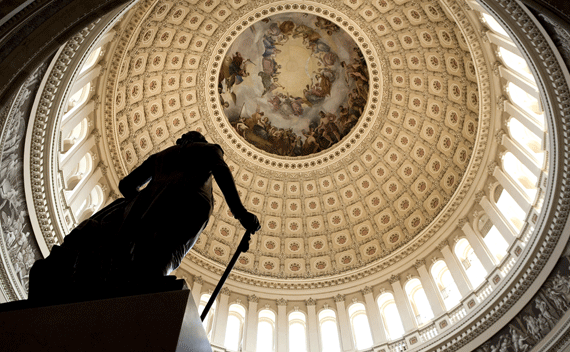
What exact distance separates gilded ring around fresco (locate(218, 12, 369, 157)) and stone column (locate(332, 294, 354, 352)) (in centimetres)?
964

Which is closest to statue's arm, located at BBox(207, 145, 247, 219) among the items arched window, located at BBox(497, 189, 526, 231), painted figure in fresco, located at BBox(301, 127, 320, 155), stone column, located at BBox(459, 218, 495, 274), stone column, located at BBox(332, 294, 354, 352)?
stone column, located at BBox(459, 218, 495, 274)

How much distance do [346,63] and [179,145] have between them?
22148 millimetres

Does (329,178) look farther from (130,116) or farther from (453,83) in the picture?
(130,116)

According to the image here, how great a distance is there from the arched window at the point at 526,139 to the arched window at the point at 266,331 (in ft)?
42.1

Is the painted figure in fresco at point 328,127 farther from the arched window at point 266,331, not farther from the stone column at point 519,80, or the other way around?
the stone column at point 519,80

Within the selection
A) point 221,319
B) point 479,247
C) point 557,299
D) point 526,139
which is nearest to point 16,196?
point 221,319

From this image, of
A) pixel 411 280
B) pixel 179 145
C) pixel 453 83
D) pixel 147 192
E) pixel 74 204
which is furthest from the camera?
pixel 453 83

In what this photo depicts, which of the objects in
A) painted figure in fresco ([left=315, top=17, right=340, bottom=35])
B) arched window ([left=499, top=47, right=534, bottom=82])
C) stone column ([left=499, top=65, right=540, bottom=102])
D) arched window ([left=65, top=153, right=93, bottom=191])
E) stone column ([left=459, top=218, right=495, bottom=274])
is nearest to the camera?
stone column ([left=499, top=65, right=540, bottom=102])

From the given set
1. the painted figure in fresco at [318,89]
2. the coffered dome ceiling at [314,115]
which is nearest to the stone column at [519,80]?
the coffered dome ceiling at [314,115]

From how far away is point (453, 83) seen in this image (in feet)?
68.0

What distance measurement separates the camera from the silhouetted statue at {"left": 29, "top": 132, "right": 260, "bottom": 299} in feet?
10.1

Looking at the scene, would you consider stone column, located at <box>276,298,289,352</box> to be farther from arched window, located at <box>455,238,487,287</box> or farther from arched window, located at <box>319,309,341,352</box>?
arched window, located at <box>455,238,487,287</box>

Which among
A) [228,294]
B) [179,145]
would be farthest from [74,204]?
[179,145]

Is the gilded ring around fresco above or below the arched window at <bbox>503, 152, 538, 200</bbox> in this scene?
above
